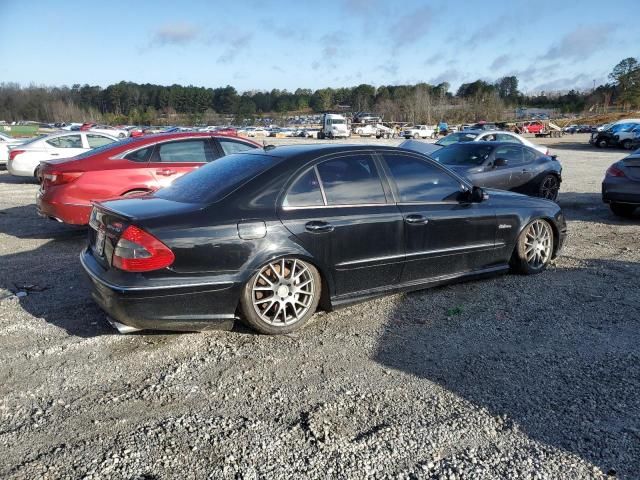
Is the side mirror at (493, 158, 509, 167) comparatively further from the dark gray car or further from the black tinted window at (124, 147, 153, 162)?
the black tinted window at (124, 147, 153, 162)

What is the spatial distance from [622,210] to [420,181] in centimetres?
634

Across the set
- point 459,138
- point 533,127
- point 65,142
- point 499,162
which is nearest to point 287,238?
point 499,162

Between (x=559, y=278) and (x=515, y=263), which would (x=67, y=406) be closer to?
(x=515, y=263)

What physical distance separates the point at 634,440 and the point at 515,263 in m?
2.95

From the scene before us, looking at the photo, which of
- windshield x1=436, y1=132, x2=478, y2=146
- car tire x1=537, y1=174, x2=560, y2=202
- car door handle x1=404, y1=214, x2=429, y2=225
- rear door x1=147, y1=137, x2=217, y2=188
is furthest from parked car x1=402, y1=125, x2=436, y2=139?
car door handle x1=404, y1=214, x2=429, y2=225

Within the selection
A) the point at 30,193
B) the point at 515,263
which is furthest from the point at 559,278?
the point at 30,193

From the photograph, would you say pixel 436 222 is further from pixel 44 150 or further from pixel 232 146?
pixel 44 150

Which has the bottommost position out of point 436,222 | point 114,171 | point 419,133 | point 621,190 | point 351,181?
point 621,190

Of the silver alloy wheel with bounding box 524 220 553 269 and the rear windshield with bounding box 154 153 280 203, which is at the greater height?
the rear windshield with bounding box 154 153 280 203

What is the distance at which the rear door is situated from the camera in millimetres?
7336

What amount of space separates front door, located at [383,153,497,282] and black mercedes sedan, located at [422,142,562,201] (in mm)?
4627

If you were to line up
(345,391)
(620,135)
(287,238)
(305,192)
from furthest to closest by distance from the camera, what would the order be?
(620,135) < (305,192) < (287,238) < (345,391)

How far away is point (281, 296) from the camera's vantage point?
13.5 feet

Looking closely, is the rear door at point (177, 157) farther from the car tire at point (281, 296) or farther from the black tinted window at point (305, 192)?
the car tire at point (281, 296)
